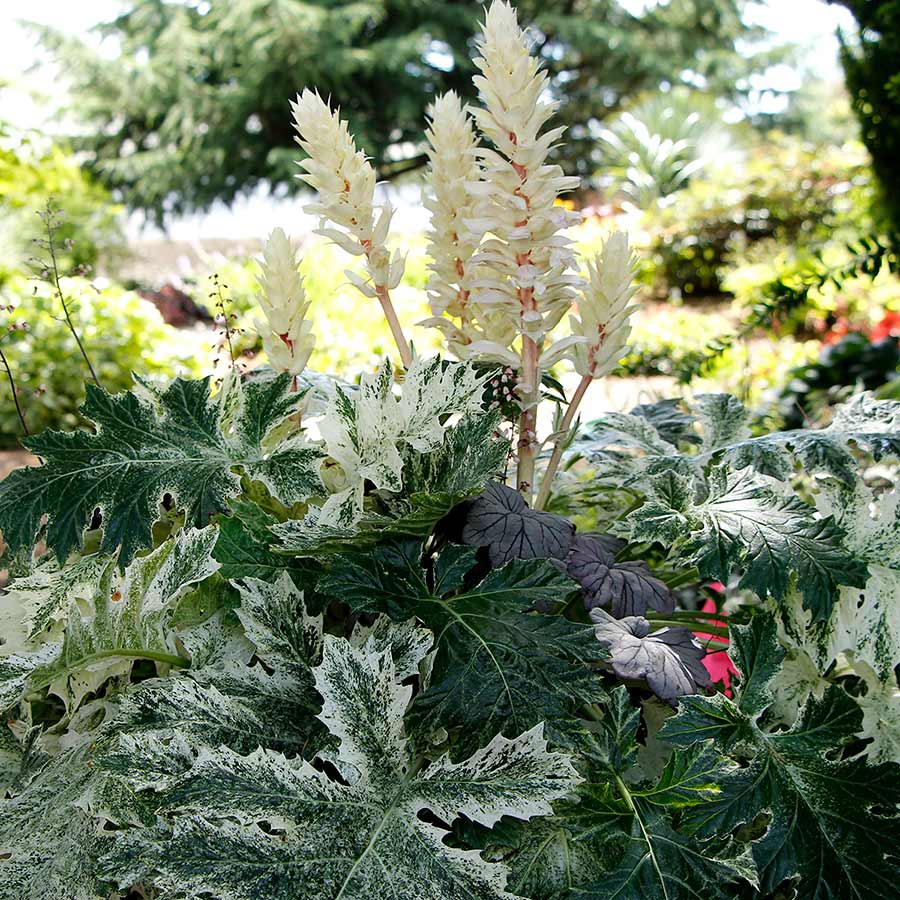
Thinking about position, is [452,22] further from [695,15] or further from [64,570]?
[64,570]

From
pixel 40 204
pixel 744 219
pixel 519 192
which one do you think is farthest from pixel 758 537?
pixel 744 219

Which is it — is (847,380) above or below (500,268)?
below

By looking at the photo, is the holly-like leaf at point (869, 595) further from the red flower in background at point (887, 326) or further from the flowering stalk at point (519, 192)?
the red flower in background at point (887, 326)

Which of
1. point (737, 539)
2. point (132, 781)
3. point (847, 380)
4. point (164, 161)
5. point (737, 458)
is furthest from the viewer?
point (164, 161)

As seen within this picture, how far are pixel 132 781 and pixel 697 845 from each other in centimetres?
40

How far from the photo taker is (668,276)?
28.0ft

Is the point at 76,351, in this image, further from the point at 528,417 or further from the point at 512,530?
the point at 512,530

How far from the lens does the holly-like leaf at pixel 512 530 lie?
697mm

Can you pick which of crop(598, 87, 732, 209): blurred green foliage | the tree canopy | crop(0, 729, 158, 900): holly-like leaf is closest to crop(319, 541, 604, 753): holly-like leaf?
crop(0, 729, 158, 900): holly-like leaf

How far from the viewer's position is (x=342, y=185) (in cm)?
81

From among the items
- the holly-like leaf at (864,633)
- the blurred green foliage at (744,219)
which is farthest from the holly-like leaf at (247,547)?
the blurred green foliage at (744,219)

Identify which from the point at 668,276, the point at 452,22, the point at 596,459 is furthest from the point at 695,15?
the point at 596,459

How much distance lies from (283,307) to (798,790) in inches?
23.7

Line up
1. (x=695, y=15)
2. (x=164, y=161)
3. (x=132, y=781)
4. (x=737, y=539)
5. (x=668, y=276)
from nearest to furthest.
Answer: (x=132, y=781), (x=737, y=539), (x=668, y=276), (x=164, y=161), (x=695, y=15)
